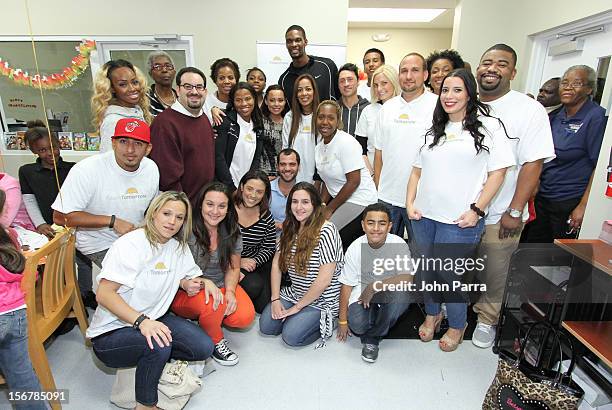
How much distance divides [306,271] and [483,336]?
1.18 meters

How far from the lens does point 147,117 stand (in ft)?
8.32

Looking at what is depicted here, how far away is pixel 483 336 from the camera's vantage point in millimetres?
2291

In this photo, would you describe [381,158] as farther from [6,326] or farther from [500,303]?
[6,326]

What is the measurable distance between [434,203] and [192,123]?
60.7 inches

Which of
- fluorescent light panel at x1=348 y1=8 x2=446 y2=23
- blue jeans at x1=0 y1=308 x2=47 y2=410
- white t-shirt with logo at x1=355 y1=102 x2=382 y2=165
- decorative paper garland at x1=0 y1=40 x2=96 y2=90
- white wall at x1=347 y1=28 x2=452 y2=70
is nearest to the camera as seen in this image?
blue jeans at x1=0 y1=308 x2=47 y2=410

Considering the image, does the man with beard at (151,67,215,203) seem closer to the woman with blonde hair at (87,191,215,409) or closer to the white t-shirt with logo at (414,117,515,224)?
the woman with blonde hair at (87,191,215,409)

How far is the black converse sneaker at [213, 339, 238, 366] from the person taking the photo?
Answer: 211 cm

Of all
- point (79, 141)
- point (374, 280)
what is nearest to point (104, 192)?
point (374, 280)

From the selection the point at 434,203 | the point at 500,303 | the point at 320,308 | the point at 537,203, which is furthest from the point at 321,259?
the point at 537,203

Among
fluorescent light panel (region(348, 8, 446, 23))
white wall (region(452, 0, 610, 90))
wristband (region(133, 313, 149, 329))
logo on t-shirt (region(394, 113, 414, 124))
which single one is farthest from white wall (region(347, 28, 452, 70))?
wristband (region(133, 313, 149, 329))

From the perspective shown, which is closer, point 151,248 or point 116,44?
point 151,248

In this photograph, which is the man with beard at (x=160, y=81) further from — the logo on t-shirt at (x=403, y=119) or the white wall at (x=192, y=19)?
the white wall at (x=192, y=19)

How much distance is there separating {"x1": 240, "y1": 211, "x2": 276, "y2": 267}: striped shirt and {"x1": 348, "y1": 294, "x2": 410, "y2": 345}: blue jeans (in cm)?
73

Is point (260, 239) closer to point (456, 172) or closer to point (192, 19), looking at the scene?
point (456, 172)
